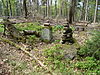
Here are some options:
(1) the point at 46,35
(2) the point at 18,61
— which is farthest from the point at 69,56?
(1) the point at 46,35

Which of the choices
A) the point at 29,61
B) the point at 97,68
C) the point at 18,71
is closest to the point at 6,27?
the point at 29,61

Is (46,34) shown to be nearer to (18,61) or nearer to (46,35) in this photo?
(46,35)

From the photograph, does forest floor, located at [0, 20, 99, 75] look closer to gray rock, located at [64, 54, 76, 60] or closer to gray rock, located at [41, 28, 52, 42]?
gray rock, located at [64, 54, 76, 60]

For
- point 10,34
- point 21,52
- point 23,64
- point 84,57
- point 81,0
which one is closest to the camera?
point 23,64

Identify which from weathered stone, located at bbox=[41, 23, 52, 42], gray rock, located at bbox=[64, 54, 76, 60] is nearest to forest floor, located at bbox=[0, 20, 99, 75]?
gray rock, located at bbox=[64, 54, 76, 60]

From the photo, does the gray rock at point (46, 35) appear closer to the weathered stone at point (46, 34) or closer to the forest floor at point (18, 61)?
the weathered stone at point (46, 34)

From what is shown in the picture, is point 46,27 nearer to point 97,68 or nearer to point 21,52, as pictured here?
point 21,52

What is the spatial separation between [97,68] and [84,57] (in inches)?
44.8

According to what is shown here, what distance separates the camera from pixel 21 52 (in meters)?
6.31

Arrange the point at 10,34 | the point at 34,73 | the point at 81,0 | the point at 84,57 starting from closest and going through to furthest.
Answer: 1. the point at 34,73
2. the point at 84,57
3. the point at 10,34
4. the point at 81,0

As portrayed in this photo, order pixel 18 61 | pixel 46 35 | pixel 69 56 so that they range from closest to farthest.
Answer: pixel 18 61 < pixel 69 56 < pixel 46 35

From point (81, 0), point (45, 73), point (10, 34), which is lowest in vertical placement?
point (45, 73)

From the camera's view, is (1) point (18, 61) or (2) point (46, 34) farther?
(2) point (46, 34)

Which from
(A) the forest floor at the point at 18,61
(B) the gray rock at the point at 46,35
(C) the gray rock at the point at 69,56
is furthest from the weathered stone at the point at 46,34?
(C) the gray rock at the point at 69,56
